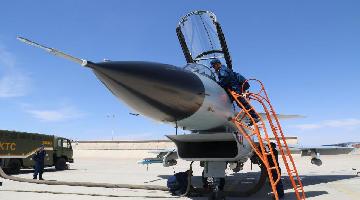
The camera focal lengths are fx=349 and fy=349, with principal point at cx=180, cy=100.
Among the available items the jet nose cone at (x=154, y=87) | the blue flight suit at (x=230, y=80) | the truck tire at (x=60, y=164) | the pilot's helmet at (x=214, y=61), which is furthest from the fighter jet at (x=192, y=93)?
the truck tire at (x=60, y=164)

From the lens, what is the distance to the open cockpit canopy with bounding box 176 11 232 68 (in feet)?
34.8

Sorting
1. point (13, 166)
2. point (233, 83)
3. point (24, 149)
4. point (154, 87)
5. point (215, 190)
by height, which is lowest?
point (215, 190)

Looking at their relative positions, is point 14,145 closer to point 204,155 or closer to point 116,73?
point 204,155

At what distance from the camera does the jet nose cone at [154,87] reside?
596cm

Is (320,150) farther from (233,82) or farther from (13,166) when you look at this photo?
(13,166)

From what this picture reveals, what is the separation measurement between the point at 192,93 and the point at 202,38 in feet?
14.8

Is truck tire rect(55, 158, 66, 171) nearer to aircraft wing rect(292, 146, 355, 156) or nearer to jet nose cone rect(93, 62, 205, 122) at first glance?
aircraft wing rect(292, 146, 355, 156)

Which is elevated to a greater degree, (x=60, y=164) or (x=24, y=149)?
(x=24, y=149)

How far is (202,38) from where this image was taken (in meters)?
11.0

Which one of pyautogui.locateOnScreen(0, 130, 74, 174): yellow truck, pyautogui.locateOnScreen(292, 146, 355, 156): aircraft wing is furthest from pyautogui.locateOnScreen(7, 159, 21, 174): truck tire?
pyautogui.locateOnScreen(292, 146, 355, 156): aircraft wing

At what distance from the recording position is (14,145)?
736 inches

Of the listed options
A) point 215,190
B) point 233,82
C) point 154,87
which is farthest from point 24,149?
point 154,87

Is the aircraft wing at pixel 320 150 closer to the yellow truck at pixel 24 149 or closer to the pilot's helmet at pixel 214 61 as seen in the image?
the pilot's helmet at pixel 214 61

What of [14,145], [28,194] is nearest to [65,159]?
[14,145]
